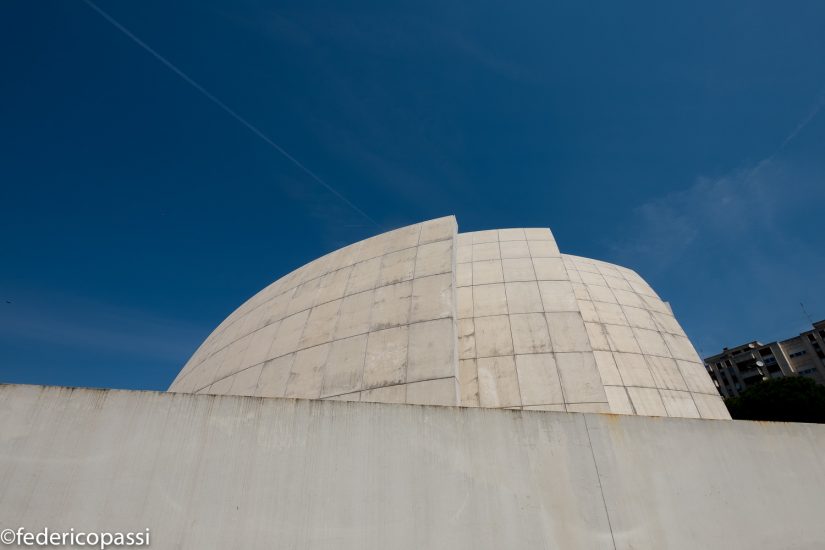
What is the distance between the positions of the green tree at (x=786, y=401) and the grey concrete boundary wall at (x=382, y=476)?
44148 millimetres

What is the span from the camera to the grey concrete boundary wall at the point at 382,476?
16.4 ft

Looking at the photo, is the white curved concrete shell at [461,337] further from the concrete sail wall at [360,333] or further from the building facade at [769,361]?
the building facade at [769,361]

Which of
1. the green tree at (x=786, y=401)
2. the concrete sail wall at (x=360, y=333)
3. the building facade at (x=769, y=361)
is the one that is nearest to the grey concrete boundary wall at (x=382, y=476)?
the concrete sail wall at (x=360, y=333)

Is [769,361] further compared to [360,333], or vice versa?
[769,361]

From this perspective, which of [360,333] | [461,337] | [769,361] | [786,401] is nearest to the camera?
[360,333]

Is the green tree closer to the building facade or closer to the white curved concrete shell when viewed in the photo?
the building facade

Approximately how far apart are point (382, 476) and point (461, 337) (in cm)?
851

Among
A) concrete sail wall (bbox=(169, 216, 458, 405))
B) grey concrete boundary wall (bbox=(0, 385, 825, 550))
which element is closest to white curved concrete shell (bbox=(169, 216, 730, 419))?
concrete sail wall (bbox=(169, 216, 458, 405))

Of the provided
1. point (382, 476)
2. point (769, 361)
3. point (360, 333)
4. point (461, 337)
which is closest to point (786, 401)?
point (769, 361)

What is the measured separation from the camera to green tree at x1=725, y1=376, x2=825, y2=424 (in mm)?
37906

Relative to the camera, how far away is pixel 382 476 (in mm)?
5535

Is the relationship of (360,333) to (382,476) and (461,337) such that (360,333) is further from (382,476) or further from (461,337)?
(382,476)

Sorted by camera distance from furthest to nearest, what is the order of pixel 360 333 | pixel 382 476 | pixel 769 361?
pixel 769 361, pixel 360 333, pixel 382 476

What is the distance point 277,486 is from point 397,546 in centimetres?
170
